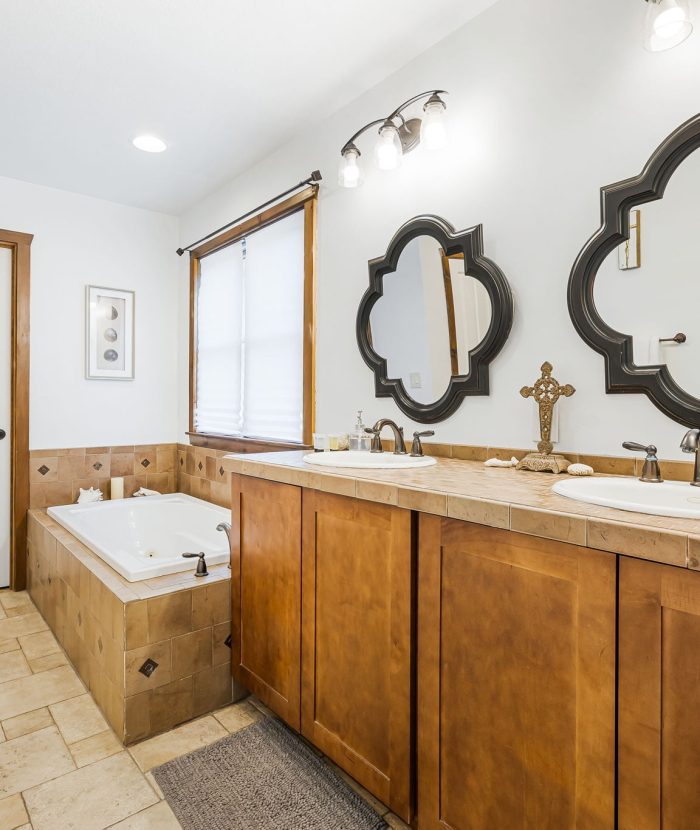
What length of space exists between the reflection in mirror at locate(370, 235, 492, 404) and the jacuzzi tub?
4.74 feet

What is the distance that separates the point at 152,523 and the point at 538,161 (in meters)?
2.98

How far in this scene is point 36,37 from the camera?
2027 millimetres

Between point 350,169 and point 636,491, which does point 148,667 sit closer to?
point 636,491

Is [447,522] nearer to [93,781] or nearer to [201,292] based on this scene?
[93,781]

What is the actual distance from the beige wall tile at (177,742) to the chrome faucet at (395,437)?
46.5 inches

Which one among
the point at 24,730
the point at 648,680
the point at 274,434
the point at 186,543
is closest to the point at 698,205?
the point at 648,680

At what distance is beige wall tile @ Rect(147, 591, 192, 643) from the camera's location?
1863 millimetres

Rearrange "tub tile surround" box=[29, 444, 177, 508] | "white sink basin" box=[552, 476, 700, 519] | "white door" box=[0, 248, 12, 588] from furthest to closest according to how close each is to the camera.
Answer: "tub tile surround" box=[29, 444, 177, 508], "white door" box=[0, 248, 12, 588], "white sink basin" box=[552, 476, 700, 519]

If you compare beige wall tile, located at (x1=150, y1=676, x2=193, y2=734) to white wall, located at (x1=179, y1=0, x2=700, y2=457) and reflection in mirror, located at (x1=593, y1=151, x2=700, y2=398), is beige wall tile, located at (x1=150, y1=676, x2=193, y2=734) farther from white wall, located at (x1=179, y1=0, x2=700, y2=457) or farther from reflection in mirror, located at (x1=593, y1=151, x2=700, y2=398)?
reflection in mirror, located at (x1=593, y1=151, x2=700, y2=398)

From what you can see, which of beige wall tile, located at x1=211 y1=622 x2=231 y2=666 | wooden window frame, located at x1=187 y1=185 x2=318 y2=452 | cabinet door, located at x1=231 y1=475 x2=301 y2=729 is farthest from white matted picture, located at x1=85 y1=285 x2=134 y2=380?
beige wall tile, located at x1=211 y1=622 x2=231 y2=666

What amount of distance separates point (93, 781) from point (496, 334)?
1.94 meters

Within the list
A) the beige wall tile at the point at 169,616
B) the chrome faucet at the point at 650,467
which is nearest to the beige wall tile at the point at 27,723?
the beige wall tile at the point at 169,616

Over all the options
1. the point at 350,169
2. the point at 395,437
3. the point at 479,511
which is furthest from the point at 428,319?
the point at 479,511

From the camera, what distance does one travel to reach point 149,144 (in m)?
2.84
